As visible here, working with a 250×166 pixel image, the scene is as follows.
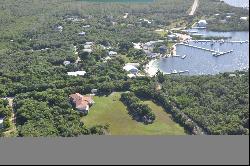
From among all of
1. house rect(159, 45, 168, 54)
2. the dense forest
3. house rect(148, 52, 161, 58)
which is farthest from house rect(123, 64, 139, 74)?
house rect(159, 45, 168, 54)

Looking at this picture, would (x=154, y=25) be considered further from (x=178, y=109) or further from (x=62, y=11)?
(x=178, y=109)

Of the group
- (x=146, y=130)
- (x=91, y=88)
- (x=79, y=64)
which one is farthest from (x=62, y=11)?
(x=146, y=130)

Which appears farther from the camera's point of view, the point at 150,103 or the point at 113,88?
the point at 113,88

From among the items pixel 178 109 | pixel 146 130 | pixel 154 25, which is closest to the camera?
pixel 146 130

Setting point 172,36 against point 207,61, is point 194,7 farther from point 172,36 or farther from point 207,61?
point 207,61

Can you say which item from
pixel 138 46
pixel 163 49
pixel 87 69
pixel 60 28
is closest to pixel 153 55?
pixel 163 49

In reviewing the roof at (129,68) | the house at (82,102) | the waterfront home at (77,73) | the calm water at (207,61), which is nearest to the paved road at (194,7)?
the calm water at (207,61)
